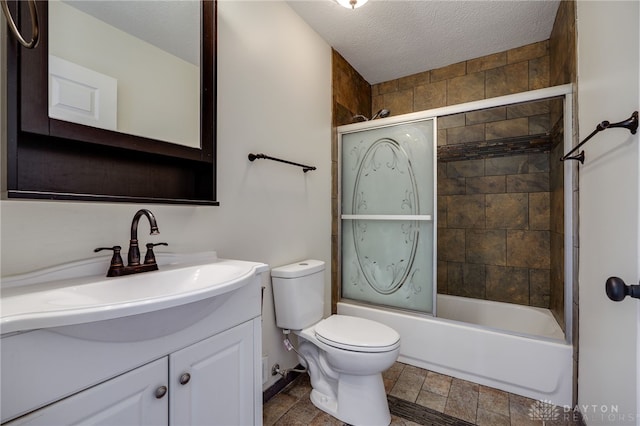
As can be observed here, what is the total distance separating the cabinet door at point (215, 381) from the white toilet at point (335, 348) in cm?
51

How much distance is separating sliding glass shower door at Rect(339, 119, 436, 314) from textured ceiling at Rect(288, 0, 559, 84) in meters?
0.69

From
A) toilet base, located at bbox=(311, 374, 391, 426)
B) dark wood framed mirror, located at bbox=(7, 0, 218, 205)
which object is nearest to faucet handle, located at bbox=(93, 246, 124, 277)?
dark wood framed mirror, located at bbox=(7, 0, 218, 205)

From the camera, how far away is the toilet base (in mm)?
1436

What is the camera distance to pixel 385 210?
→ 2203mm

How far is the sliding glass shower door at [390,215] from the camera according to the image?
6.70 feet

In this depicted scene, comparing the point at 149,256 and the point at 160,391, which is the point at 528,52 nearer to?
the point at 149,256

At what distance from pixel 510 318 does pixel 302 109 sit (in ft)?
7.68

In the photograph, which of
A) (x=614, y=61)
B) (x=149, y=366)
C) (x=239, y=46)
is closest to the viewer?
(x=149, y=366)

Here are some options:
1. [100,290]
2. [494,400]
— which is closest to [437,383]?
[494,400]

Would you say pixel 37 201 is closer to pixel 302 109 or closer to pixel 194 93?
pixel 194 93

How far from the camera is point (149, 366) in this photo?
2.62ft

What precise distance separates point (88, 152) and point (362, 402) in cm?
161

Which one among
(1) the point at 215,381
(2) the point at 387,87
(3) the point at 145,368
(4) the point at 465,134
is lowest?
(1) the point at 215,381

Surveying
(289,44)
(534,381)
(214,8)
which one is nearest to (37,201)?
(214,8)
